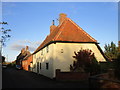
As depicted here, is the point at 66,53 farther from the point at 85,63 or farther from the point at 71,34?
the point at 71,34

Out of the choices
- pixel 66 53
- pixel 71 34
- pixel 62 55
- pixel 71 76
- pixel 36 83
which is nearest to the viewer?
pixel 36 83

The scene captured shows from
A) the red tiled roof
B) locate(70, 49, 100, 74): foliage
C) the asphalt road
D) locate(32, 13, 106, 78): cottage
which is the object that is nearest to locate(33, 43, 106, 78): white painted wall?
locate(32, 13, 106, 78): cottage

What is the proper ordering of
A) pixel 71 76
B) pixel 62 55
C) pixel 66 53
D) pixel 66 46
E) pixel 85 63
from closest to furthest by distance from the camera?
pixel 71 76 < pixel 85 63 < pixel 62 55 < pixel 66 53 < pixel 66 46

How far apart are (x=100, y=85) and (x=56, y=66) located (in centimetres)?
1232

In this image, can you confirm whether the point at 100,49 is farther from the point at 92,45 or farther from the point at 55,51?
the point at 55,51

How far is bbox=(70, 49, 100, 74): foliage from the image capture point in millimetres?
20203

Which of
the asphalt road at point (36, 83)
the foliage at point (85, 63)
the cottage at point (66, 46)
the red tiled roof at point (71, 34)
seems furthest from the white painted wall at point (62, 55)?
the asphalt road at point (36, 83)

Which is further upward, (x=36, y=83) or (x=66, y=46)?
(x=66, y=46)

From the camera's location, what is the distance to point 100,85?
9375 millimetres

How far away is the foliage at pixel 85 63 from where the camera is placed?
20.2 meters

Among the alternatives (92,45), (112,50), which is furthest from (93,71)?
(112,50)

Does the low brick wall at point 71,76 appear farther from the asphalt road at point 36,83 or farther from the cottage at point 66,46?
the cottage at point 66,46

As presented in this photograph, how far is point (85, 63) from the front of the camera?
2055 cm

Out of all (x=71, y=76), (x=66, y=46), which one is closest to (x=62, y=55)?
(x=66, y=46)
